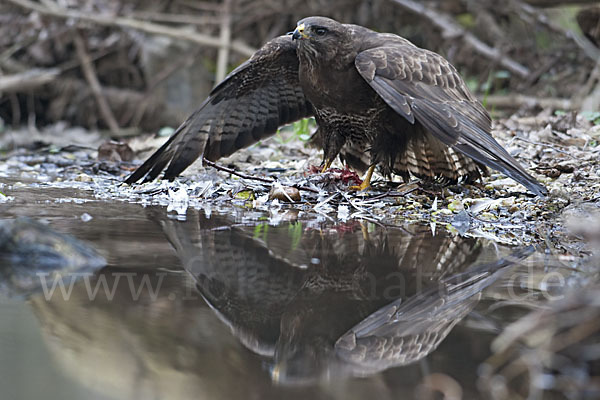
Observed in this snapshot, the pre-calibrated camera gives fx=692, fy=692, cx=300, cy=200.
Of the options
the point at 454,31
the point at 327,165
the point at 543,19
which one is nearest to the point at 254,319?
the point at 327,165

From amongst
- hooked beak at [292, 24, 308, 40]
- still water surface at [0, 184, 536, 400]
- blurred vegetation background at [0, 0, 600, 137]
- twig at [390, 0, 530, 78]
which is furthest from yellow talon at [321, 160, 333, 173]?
twig at [390, 0, 530, 78]

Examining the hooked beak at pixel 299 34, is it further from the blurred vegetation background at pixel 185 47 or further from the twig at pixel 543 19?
the twig at pixel 543 19

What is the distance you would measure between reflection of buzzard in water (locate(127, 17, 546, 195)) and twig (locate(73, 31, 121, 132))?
534 cm

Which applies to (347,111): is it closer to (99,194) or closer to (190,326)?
(99,194)

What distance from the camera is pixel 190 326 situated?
5.79ft

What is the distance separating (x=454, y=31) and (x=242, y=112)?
4.73 m

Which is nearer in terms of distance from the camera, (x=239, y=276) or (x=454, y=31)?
(x=239, y=276)

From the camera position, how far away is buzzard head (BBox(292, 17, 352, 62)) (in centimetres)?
398

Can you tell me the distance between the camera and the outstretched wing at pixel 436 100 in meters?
3.51

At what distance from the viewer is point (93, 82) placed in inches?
374

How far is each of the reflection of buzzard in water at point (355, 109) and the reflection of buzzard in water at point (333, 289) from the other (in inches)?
Answer: 29.3

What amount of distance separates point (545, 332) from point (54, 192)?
336cm

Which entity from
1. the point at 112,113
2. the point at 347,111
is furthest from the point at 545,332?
the point at 112,113

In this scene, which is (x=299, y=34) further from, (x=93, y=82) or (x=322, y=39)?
(x=93, y=82)
